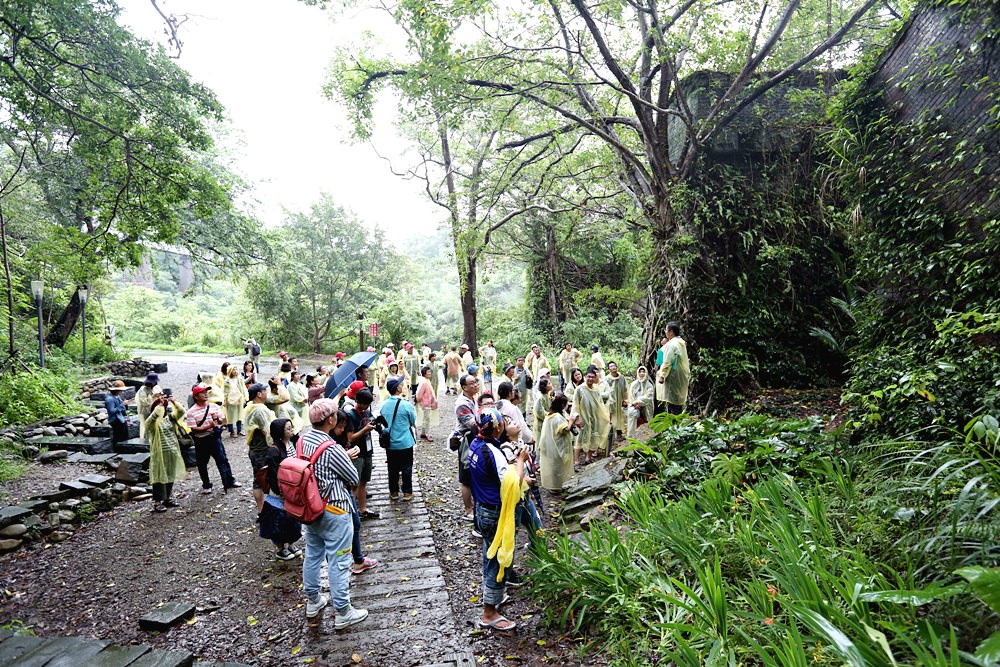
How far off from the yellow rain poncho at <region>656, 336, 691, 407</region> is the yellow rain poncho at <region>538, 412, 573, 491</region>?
1.66 metres

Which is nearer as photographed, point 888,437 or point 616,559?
point 616,559

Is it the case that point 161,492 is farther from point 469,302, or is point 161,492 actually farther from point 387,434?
point 469,302

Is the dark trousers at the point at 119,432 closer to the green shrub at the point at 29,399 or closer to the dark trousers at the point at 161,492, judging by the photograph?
the green shrub at the point at 29,399

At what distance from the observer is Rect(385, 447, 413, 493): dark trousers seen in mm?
6910

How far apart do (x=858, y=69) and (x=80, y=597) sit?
11253 mm

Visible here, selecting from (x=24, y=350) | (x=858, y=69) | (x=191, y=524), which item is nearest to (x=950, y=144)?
(x=858, y=69)

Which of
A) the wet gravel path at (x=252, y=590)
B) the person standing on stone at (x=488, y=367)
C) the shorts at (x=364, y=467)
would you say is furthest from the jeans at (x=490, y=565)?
the person standing on stone at (x=488, y=367)

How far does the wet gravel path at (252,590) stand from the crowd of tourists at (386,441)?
221 mm

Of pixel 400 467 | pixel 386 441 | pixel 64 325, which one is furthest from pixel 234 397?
pixel 64 325

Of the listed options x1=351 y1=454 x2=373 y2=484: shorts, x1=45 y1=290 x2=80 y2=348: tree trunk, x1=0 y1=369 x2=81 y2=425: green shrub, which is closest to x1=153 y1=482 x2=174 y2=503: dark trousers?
A: x1=351 y1=454 x2=373 y2=484: shorts

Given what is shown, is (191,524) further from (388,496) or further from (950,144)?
(950,144)

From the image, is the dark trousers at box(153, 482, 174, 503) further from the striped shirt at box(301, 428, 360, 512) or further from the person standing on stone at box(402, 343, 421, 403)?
the person standing on stone at box(402, 343, 421, 403)

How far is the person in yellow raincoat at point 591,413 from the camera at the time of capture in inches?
328

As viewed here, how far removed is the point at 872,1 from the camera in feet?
21.6
